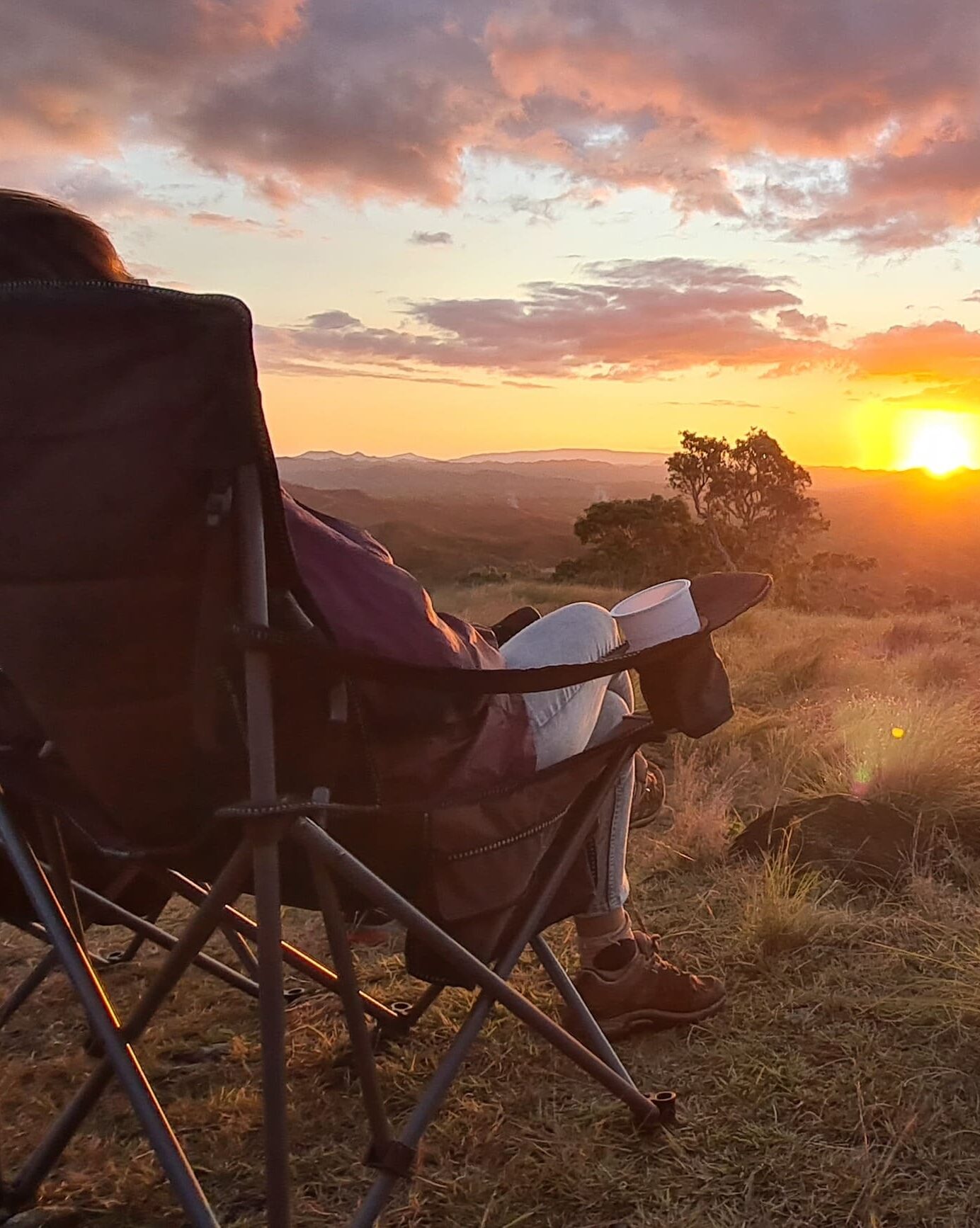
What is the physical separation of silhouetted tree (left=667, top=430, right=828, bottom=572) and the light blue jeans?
23.2 meters

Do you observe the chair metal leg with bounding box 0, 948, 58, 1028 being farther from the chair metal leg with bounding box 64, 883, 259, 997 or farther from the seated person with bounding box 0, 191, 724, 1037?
the seated person with bounding box 0, 191, 724, 1037

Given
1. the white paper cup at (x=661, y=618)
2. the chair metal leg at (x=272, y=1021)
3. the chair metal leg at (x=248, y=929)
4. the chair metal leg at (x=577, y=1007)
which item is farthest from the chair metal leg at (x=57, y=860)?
the white paper cup at (x=661, y=618)

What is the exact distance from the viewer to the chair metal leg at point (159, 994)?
5.11ft

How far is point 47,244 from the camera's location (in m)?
1.44

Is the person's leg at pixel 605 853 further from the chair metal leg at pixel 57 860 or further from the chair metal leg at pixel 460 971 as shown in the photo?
the chair metal leg at pixel 57 860

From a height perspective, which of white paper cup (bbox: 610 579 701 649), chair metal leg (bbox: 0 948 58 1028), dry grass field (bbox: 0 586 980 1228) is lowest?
dry grass field (bbox: 0 586 980 1228)

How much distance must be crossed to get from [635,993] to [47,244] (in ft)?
6.40

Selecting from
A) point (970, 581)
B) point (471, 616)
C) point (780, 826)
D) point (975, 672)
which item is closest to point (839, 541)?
point (970, 581)

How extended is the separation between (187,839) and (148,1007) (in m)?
A: 0.25

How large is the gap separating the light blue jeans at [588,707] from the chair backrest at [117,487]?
2.47 feet

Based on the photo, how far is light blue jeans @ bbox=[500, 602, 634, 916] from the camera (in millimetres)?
2045

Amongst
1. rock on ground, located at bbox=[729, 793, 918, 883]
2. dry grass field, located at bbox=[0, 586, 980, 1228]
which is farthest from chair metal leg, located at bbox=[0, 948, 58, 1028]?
rock on ground, located at bbox=[729, 793, 918, 883]

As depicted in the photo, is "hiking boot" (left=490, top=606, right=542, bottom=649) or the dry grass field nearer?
the dry grass field

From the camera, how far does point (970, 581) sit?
3186cm
